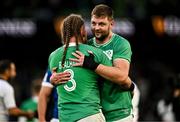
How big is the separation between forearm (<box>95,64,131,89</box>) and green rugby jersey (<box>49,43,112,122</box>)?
0.09 m

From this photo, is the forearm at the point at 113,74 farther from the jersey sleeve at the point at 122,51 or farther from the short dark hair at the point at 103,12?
the short dark hair at the point at 103,12

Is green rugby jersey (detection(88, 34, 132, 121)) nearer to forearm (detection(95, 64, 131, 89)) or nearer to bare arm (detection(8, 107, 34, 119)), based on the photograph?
forearm (detection(95, 64, 131, 89))

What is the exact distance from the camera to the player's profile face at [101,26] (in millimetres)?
7816

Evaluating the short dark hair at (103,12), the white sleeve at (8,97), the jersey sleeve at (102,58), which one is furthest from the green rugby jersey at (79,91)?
the white sleeve at (8,97)

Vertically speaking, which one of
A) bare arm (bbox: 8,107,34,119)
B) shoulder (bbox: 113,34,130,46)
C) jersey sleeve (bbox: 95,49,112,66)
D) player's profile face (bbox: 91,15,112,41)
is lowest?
bare arm (bbox: 8,107,34,119)

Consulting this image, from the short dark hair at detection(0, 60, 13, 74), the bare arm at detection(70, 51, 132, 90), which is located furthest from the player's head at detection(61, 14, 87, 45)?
the short dark hair at detection(0, 60, 13, 74)

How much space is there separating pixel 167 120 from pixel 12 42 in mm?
8628

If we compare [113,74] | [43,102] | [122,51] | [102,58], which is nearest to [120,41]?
[122,51]

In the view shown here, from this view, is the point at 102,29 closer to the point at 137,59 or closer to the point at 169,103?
the point at 169,103

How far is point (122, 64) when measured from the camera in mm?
7723

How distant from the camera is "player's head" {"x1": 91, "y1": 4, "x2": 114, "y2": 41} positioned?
25.7 feet

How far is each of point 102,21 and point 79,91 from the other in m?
0.75

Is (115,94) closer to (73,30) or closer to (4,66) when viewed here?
(73,30)

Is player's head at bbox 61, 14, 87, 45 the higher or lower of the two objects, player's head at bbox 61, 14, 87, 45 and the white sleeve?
the higher
